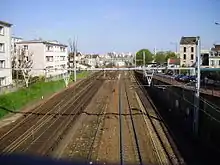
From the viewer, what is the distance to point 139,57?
102000mm

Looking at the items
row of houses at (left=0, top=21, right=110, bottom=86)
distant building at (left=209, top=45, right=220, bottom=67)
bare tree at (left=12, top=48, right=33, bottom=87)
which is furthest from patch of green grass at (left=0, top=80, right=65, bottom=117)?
distant building at (left=209, top=45, right=220, bottom=67)

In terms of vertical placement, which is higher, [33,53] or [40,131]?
[33,53]

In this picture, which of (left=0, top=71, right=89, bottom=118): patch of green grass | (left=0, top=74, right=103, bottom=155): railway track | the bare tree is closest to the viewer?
(left=0, top=74, right=103, bottom=155): railway track

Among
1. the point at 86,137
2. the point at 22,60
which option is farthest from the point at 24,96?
the point at 22,60

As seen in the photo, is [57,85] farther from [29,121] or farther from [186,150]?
[186,150]

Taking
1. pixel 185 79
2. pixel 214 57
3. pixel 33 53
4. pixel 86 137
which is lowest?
pixel 86 137

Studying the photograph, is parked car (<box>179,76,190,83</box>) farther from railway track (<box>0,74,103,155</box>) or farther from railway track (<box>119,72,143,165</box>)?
railway track (<box>0,74,103,155</box>)

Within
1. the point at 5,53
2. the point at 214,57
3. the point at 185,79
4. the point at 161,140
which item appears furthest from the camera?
the point at 214,57

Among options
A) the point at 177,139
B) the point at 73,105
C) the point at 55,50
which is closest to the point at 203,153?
Answer: the point at 177,139

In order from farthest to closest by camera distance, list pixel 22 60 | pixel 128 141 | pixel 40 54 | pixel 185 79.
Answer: pixel 40 54 < pixel 22 60 < pixel 185 79 < pixel 128 141

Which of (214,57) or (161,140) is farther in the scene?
(214,57)

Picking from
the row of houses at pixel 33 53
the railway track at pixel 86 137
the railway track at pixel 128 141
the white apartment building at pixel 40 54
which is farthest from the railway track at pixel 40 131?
the white apartment building at pixel 40 54

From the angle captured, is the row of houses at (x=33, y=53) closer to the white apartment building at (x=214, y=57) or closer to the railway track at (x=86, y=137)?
the railway track at (x=86, y=137)

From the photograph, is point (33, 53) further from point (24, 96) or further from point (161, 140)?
point (161, 140)
